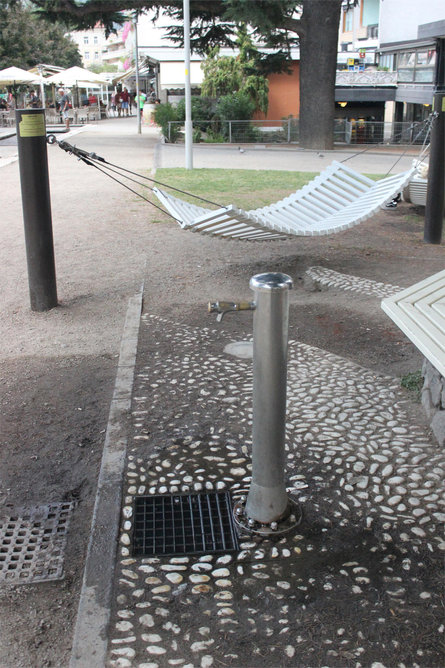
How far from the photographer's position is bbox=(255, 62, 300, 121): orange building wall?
29.9 metres

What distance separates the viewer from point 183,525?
124 inches

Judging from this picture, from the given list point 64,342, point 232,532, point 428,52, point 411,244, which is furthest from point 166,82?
point 232,532

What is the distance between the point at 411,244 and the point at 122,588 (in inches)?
278

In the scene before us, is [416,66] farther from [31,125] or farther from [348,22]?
[348,22]

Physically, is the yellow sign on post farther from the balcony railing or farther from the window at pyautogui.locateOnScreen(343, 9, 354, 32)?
the window at pyautogui.locateOnScreen(343, 9, 354, 32)

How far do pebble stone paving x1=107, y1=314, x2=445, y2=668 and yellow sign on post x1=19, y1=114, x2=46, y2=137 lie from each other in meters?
2.43

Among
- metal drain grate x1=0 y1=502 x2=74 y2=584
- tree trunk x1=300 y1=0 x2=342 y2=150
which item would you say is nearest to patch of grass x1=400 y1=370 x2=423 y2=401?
metal drain grate x1=0 y1=502 x2=74 y2=584

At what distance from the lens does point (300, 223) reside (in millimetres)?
6941

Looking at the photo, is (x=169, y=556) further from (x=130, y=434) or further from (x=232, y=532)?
(x=130, y=434)

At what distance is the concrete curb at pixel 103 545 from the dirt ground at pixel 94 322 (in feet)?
0.25

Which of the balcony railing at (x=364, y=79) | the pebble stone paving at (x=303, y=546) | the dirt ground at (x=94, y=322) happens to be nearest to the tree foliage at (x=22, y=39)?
the balcony railing at (x=364, y=79)

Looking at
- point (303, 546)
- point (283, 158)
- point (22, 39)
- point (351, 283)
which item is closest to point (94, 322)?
point (351, 283)

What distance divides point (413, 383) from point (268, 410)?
1.84 meters

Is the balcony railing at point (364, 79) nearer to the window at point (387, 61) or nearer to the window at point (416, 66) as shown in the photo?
the window at point (416, 66)
